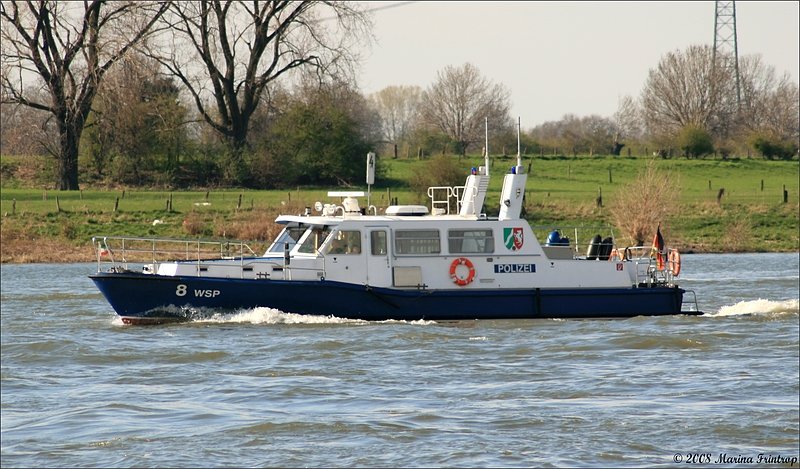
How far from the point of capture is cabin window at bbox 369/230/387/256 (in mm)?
25719

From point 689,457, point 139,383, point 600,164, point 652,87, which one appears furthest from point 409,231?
point 652,87

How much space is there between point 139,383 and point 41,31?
4398 cm

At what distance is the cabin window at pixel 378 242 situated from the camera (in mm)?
25719

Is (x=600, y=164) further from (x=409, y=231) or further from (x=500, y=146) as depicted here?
(x=409, y=231)

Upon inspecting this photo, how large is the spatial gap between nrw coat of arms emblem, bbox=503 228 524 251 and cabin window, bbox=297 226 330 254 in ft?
12.0

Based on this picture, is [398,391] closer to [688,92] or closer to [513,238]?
[513,238]

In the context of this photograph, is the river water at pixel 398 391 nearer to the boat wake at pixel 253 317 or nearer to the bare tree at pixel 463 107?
the boat wake at pixel 253 317

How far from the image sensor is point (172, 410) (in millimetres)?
16484

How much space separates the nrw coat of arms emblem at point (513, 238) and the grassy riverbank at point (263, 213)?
22.3m

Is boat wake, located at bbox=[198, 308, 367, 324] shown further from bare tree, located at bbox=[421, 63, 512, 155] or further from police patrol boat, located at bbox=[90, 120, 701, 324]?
bare tree, located at bbox=[421, 63, 512, 155]

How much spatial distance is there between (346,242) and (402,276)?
1.33m

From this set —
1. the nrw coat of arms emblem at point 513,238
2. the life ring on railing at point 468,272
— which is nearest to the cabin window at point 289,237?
the life ring on railing at point 468,272

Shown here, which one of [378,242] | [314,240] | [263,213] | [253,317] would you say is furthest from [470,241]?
[263,213]

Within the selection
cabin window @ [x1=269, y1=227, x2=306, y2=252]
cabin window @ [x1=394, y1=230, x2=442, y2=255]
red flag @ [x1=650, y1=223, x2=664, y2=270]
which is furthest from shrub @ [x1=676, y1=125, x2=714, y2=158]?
cabin window @ [x1=269, y1=227, x2=306, y2=252]
